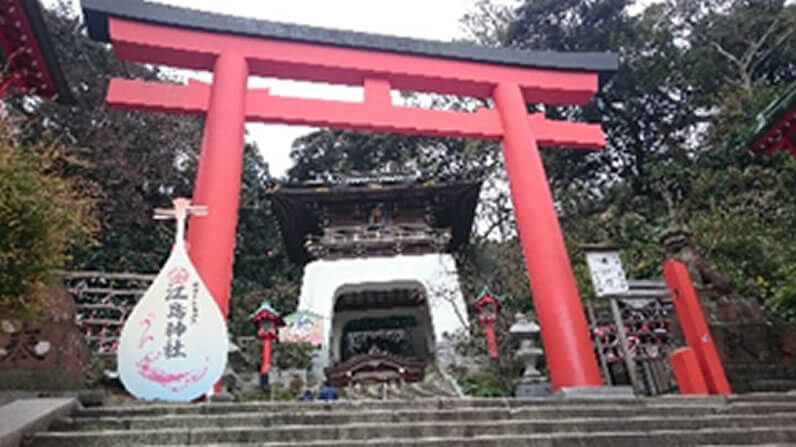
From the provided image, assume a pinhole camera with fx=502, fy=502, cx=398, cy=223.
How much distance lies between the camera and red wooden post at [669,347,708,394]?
15.9 feet

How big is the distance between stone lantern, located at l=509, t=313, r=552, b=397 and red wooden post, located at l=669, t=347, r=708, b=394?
75.4 inches

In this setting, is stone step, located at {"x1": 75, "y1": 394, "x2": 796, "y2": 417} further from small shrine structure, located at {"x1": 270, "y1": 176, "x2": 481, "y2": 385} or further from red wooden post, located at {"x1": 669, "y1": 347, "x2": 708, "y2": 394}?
small shrine structure, located at {"x1": 270, "y1": 176, "x2": 481, "y2": 385}

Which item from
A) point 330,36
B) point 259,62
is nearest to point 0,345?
point 259,62

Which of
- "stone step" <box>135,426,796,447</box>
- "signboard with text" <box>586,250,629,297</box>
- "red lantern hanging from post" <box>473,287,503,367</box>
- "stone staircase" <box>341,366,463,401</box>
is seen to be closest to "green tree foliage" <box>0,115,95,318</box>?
"stone step" <box>135,426,796,447</box>

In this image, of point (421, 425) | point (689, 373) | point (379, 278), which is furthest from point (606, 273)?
point (379, 278)

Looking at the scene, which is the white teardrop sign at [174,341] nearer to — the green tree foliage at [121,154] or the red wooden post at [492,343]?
the red wooden post at [492,343]

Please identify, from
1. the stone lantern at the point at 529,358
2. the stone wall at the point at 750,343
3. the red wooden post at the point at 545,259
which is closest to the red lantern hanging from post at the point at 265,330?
the stone lantern at the point at 529,358

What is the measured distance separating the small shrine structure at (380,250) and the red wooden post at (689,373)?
19.5 feet

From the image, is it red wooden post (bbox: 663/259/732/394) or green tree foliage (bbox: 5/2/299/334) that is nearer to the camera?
red wooden post (bbox: 663/259/732/394)

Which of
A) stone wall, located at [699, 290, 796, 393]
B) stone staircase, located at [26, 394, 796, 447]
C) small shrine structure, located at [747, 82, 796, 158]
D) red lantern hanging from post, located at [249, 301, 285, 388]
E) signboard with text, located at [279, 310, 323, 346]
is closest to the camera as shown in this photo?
stone staircase, located at [26, 394, 796, 447]

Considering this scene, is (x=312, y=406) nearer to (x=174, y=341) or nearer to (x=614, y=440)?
(x=174, y=341)

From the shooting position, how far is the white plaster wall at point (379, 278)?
462 inches

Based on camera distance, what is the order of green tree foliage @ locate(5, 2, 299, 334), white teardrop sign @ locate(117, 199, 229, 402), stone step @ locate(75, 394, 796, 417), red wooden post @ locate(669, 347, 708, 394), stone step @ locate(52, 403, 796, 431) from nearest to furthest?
stone step @ locate(52, 403, 796, 431)
stone step @ locate(75, 394, 796, 417)
white teardrop sign @ locate(117, 199, 229, 402)
red wooden post @ locate(669, 347, 708, 394)
green tree foliage @ locate(5, 2, 299, 334)

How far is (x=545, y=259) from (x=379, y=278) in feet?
23.6
